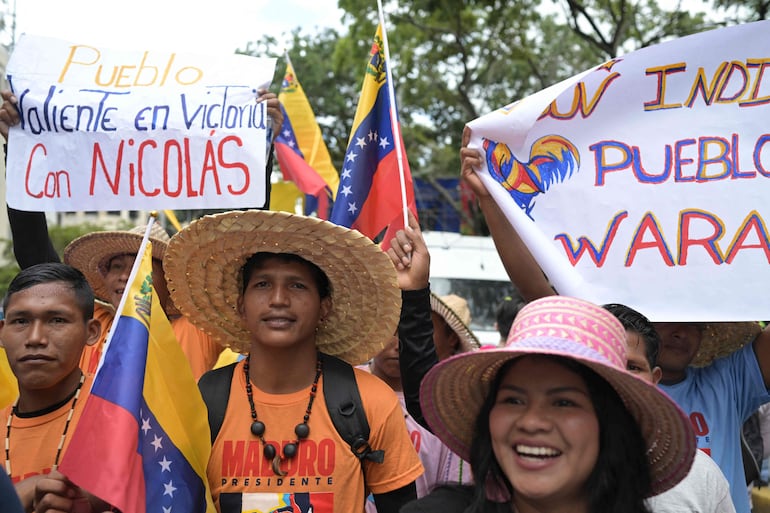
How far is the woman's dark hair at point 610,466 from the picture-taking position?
2.19 meters

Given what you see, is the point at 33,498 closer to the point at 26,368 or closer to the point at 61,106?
the point at 26,368

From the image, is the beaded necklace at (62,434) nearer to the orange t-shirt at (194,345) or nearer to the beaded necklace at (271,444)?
the beaded necklace at (271,444)

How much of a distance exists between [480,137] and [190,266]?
1.41 m

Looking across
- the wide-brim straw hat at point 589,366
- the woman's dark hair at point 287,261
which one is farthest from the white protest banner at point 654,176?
the wide-brim straw hat at point 589,366

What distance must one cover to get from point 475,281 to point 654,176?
21.5 ft

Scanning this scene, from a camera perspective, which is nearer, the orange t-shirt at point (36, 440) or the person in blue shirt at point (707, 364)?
the orange t-shirt at point (36, 440)

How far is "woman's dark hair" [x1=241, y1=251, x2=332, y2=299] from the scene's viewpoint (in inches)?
123

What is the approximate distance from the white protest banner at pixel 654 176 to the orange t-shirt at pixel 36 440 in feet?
6.42

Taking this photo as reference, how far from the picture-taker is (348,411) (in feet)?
9.48

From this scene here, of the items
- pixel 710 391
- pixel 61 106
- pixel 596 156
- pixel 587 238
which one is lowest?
pixel 710 391

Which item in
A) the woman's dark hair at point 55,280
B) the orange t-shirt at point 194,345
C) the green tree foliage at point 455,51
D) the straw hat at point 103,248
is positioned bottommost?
the orange t-shirt at point 194,345

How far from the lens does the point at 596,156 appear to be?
3707mm

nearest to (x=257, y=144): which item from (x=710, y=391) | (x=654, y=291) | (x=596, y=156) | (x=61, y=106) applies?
(x=61, y=106)

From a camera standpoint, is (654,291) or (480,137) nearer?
(654,291)
